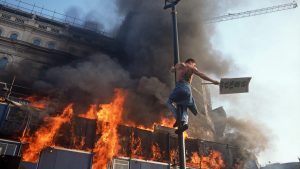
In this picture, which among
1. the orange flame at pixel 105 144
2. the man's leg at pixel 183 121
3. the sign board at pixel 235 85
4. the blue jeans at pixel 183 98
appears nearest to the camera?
the man's leg at pixel 183 121

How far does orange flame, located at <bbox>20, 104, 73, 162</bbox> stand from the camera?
58.9 ft

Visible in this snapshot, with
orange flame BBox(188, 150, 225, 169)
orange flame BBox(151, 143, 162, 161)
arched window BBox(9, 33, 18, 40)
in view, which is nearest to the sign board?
orange flame BBox(151, 143, 162, 161)

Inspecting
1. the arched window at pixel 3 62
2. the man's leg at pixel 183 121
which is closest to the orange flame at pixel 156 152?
the man's leg at pixel 183 121

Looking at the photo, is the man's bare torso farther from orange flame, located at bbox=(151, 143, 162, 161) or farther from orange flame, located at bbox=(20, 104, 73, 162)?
orange flame, located at bbox=(151, 143, 162, 161)

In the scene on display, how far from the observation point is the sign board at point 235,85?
21.0ft

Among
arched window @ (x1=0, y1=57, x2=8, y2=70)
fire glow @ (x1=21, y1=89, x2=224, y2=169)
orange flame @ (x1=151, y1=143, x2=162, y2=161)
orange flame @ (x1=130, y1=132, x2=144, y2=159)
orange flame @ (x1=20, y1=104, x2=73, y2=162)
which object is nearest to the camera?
orange flame @ (x1=20, y1=104, x2=73, y2=162)

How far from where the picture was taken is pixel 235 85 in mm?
6473

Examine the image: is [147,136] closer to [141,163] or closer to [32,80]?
[141,163]

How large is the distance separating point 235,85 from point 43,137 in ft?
51.6

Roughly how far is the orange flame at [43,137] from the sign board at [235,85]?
1521 centimetres

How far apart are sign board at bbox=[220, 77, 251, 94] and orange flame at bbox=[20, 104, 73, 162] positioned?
15212mm

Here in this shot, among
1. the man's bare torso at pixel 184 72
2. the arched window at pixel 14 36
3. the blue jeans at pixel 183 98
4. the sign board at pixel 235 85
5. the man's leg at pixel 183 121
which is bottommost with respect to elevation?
the man's leg at pixel 183 121

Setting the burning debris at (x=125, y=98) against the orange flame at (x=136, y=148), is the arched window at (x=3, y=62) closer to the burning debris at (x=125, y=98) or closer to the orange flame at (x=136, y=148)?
the burning debris at (x=125, y=98)

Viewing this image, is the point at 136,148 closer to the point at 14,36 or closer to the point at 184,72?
the point at 184,72
